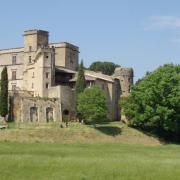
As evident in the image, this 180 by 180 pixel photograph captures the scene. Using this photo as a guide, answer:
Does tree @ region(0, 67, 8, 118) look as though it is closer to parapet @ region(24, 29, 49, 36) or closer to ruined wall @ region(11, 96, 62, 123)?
ruined wall @ region(11, 96, 62, 123)

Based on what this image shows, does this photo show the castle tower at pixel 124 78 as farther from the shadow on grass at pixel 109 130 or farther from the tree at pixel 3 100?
the tree at pixel 3 100

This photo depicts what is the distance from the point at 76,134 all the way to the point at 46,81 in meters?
16.6

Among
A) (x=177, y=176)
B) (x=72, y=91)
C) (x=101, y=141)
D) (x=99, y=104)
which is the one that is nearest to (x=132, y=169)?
(x=177, y=176)

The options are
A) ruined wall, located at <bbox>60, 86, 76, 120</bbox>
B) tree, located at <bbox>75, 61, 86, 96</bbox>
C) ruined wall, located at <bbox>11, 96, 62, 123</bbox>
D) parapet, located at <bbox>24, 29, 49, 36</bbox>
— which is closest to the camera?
ruined wall, located at <bbox>11, 96, 62, 123</bbox>

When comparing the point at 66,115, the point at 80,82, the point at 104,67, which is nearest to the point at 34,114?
the point at 66,115

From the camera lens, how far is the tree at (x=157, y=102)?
80562 millimetres

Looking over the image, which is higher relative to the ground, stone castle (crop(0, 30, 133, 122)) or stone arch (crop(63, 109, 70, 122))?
stone castle (crop(0, 30, 133, 122))

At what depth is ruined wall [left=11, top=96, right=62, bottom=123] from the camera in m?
83.2

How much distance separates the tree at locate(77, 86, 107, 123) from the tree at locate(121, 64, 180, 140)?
14.3ft

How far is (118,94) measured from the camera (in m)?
98.4

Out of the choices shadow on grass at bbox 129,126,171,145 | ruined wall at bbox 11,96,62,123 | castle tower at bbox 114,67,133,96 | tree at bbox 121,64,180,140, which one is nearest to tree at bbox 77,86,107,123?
tree at bbox 121,64,180,140

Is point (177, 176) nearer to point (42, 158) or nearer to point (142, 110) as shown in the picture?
point (42, 158)

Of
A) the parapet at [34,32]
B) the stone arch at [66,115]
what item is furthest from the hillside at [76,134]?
the parapet at [34,32]

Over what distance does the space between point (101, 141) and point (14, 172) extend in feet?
134
